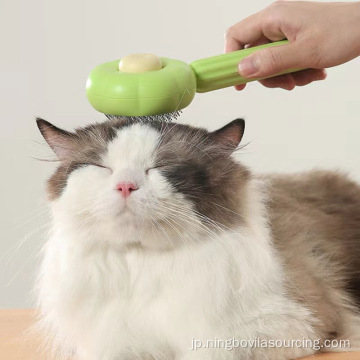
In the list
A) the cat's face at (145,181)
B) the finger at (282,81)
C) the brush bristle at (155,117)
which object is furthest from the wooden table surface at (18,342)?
the finger at (282,81)

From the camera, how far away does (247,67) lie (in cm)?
166

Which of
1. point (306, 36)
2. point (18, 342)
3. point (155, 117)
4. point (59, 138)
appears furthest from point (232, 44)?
point (18, 342)

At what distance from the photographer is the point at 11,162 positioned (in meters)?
3.13

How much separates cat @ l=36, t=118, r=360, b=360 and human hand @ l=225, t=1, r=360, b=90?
0.65 feet

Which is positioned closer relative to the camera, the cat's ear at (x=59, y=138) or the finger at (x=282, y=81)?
the cat's ear at (x=59, y=138)

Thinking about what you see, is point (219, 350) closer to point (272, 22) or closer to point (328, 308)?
point (328, 308)

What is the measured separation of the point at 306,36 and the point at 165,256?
2.12ft

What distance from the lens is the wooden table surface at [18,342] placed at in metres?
1.60

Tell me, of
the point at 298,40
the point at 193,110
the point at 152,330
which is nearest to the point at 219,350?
the point at 152,330

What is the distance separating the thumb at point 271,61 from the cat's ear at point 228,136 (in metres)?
0.15

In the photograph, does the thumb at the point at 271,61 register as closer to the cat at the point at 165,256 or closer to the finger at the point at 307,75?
the cat at the point at 165,256

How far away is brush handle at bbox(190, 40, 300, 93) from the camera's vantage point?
165 cm

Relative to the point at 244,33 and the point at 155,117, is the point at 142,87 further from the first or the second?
the point at 244,33

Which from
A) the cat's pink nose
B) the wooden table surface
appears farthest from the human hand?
the wooden table surface
